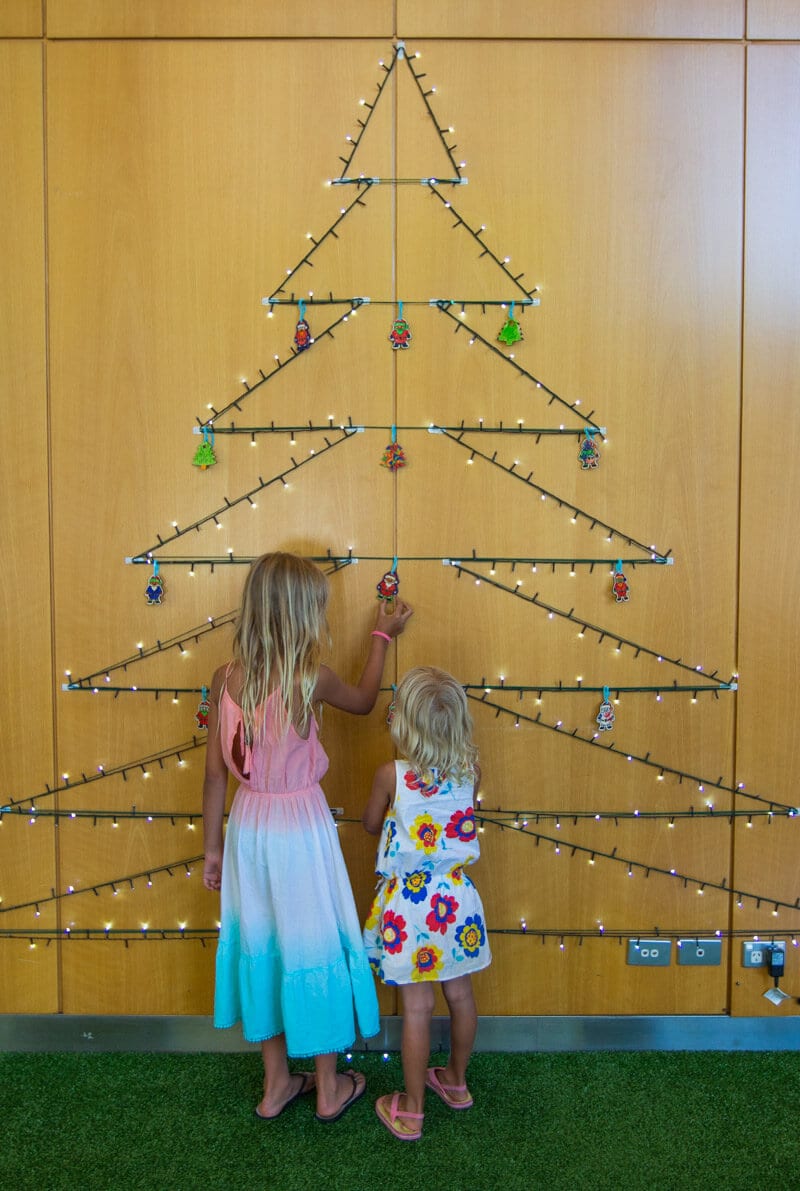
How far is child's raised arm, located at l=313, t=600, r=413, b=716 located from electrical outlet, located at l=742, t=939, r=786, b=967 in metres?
1.18

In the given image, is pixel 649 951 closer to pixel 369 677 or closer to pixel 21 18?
pixel 369 677

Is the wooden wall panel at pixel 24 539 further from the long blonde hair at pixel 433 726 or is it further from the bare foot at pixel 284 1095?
the long blonde hair at pixel 433 726

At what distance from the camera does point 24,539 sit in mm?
2188

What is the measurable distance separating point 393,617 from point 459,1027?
95 cm

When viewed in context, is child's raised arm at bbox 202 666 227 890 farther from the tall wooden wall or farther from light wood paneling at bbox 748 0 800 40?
light wood paneling at bbox 748 0 800 40

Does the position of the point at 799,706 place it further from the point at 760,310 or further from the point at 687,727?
the point at 760,310

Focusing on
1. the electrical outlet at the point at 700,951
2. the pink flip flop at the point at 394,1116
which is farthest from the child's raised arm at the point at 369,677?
the electrical outlet at the point at 700,951

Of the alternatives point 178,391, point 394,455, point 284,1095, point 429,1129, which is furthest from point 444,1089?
point 178,391

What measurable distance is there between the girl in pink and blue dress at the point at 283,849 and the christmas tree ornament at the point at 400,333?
638 mm

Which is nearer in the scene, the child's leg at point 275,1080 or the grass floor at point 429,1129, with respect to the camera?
the grass floor at point 429,1129

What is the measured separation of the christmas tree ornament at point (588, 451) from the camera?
214 cm

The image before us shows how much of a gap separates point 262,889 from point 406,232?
1593mm

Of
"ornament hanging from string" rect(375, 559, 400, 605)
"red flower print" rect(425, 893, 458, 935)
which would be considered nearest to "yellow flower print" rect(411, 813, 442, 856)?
"red flower print" rect(425, 893, 458, 935)

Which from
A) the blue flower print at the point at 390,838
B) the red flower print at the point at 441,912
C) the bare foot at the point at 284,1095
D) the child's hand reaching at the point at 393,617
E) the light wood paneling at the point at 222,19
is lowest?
the bare foot at the point at 284,1095
